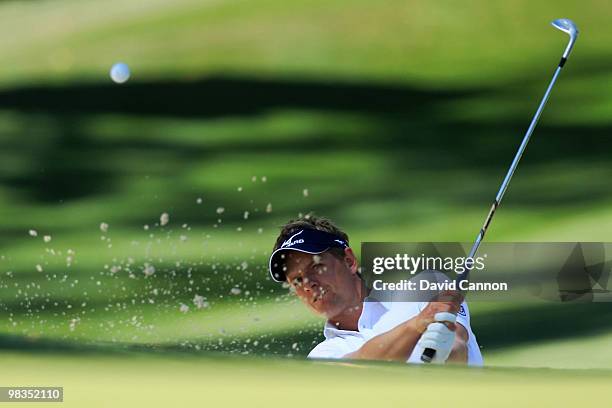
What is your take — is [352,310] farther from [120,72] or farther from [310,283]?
[120,72]

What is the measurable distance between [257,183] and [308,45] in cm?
22

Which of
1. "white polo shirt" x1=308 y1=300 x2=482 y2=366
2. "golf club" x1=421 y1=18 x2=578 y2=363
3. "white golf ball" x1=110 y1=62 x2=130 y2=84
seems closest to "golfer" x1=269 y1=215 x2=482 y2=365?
"white polo shirt" x1=308 y1=300 x2=482 y2=366

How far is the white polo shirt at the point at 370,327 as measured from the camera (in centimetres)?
126

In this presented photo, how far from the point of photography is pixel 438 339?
1224 millimetres

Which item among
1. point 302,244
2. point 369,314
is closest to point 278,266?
point 302,244

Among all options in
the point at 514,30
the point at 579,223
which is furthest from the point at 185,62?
the point at 579,223

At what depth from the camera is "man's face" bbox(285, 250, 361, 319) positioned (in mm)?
1285

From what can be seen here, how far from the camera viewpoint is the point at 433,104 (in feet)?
4.47

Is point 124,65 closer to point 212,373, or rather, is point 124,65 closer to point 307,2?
point 307,2

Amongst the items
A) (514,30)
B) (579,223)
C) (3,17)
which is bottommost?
(579,223)

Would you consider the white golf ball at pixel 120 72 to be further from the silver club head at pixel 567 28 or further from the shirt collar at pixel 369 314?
the silver club head at pixel 567 28

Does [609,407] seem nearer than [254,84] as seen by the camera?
Yes

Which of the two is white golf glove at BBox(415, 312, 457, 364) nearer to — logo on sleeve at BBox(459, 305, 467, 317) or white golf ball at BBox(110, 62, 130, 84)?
logo on sleeve at BBox(459, 305, 467, 317)

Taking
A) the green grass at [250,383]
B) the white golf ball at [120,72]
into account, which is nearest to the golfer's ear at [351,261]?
the green grass at [250,383]
